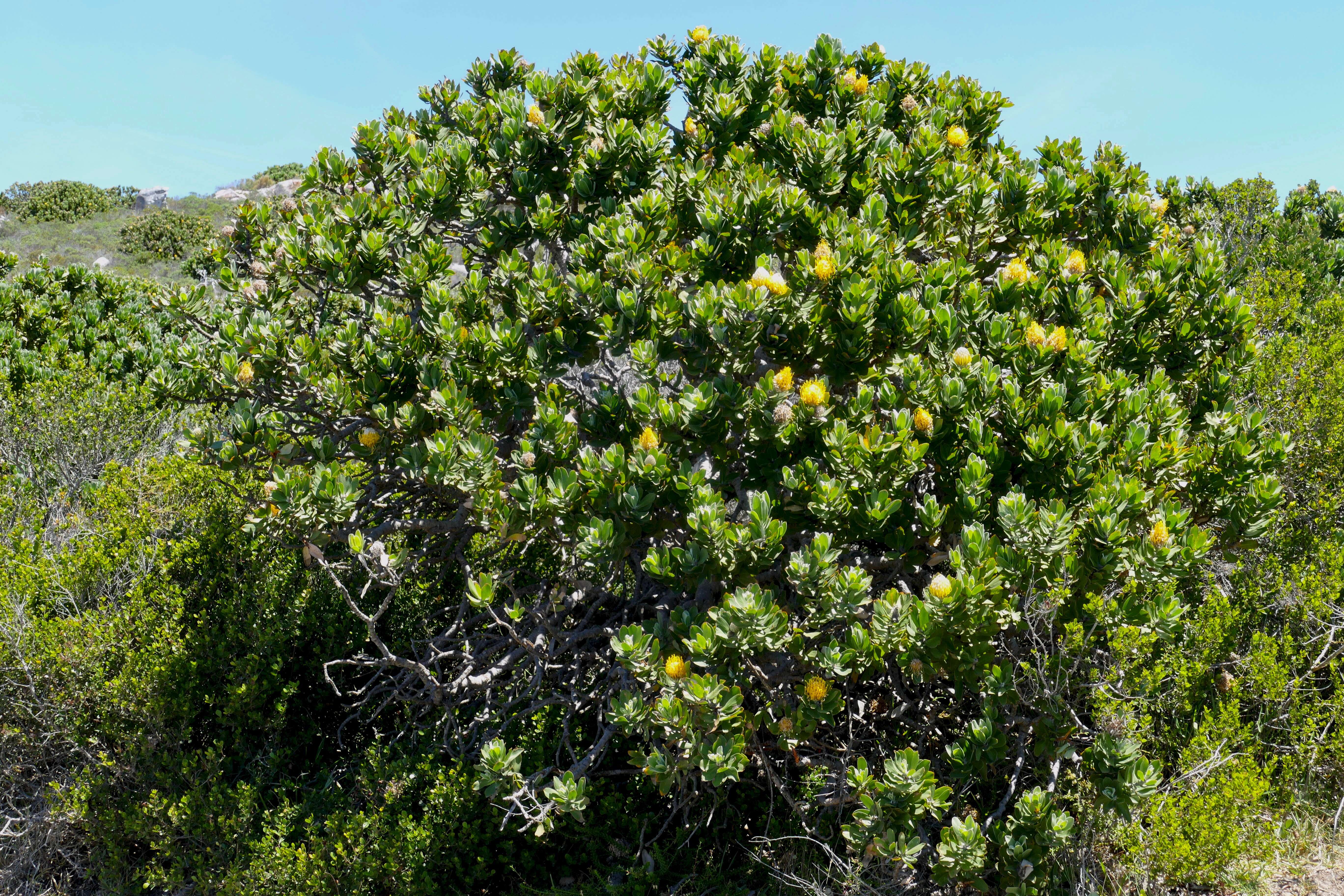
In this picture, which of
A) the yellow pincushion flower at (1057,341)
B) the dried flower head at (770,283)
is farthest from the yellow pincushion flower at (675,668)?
the yellow pincushion flower at (1057,341)

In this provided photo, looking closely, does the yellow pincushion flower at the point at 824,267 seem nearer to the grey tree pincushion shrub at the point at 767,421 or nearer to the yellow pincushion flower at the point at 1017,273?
the grey tree pincushion shrub at the point at 767,421

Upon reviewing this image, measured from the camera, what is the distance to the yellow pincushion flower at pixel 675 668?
9.18 ft

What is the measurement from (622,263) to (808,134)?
942 mm

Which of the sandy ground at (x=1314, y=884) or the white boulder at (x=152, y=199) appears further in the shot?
the white boulder at (x=152, y=199)

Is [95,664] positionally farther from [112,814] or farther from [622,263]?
[622,263]

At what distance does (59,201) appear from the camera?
28562 mm

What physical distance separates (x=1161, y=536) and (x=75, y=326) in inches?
364

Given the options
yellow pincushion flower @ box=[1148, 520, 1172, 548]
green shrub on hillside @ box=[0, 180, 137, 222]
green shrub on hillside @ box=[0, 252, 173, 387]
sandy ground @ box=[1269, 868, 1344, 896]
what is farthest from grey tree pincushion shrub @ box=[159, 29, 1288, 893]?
green shrub on hillside @ box=[0, 180, 137, 222]

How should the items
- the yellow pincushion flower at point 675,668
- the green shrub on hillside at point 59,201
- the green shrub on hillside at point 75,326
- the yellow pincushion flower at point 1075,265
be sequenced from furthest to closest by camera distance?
the green shrub on hillside at point 59,201, the green shrub on hillside at point 75,326, the yellow pincushion flower at point 1075,265, the yellow pincushion flower at point 675,668

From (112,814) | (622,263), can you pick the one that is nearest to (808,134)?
(622,263)

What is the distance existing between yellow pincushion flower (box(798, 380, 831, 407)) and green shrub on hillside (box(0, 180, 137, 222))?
106 feet

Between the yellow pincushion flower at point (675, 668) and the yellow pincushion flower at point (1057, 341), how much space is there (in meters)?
1.69

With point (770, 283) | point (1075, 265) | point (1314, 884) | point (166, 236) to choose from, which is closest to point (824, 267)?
point (770, 283)

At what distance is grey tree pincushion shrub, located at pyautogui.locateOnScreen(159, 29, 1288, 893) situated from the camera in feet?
9.41
